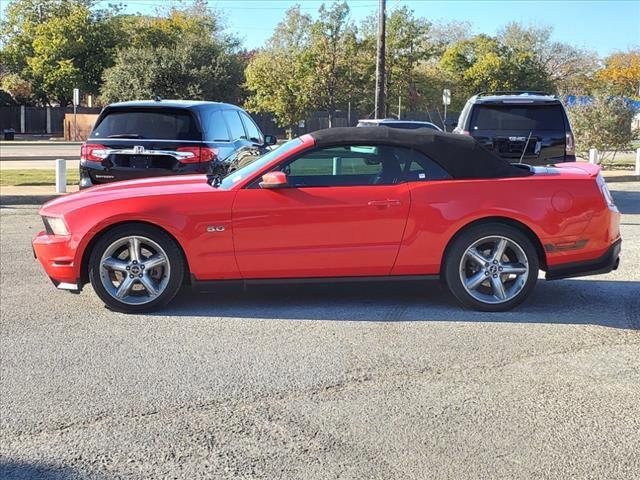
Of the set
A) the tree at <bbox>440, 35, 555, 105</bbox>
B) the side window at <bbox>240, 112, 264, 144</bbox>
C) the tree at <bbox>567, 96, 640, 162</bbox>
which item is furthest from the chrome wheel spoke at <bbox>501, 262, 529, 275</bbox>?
the tree at <bbox>440, 35, 555, 105</bbox>

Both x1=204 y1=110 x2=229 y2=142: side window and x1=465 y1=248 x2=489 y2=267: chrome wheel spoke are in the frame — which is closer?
x1=465 y1=248 x2=489 y2=267: chrome wheel spoke

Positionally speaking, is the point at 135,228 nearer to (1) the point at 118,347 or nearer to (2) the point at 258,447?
(1) the point at 118,347

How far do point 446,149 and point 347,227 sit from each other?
44.5 inches

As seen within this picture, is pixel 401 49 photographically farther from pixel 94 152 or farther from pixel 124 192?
pixel 124 192

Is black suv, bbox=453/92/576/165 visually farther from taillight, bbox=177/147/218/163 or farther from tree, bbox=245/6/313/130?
tree, bbox=245/6/313/130

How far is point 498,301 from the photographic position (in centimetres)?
598

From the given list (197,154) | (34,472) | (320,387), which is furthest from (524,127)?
(34,472)

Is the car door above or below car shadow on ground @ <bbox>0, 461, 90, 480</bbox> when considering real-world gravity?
above

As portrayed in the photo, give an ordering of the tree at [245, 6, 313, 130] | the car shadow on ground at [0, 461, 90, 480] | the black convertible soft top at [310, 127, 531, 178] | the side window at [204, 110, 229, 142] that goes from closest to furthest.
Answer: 1. the car shadow on ground at [0, 461, 90, 480]
2. the black convertible soft top at [310, 127, 531, 178]
3. the side window at [204, 110, 229, 142]
4. the tree at [245, 6, 313, 130]

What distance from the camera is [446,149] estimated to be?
606 centimetres

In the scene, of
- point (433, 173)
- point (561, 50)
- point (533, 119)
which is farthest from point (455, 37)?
point (433, 173)

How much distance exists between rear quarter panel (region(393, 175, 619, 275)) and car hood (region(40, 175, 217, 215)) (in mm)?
1778

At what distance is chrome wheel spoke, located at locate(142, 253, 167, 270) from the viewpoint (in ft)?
19.3

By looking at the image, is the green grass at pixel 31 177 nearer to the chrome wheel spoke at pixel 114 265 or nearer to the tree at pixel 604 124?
the chrome wheel spoke at pixel 114 265
